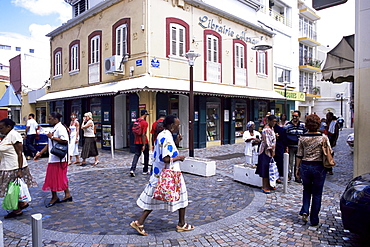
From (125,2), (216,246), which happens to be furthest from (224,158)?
(125,2)

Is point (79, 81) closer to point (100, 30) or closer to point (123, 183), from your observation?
point (100, 30)

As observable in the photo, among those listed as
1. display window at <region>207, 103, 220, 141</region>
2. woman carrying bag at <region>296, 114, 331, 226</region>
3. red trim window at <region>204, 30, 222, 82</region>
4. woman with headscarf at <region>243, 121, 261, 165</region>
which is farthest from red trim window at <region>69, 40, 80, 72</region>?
woman carrying bag at <region>296, 114, 331, 226</region>

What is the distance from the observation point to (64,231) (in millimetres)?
4367

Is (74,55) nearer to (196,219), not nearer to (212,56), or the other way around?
(212,56)

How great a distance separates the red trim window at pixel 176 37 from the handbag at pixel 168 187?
32.7ft

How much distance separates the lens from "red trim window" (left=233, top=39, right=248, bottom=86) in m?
16.7

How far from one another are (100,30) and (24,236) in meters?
12.7

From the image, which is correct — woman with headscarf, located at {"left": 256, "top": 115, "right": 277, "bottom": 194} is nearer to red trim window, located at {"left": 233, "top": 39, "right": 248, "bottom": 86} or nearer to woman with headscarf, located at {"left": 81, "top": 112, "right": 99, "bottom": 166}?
woman with headscarf, located at {"left": 81, "top": 112, "right": 99, "bottom": 166}

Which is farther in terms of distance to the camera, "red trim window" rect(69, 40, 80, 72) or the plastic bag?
"red trim window" rect(69, 40, 80, 72)

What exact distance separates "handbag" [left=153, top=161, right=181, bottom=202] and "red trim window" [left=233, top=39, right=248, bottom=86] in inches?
529

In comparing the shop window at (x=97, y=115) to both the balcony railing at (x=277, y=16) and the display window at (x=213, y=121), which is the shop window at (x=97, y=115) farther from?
the balcony railing at (x=277, y=16)

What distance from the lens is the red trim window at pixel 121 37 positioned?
13292 mm

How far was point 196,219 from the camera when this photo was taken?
4.85 metres

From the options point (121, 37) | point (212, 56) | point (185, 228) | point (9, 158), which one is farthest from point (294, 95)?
point (9, 158)
